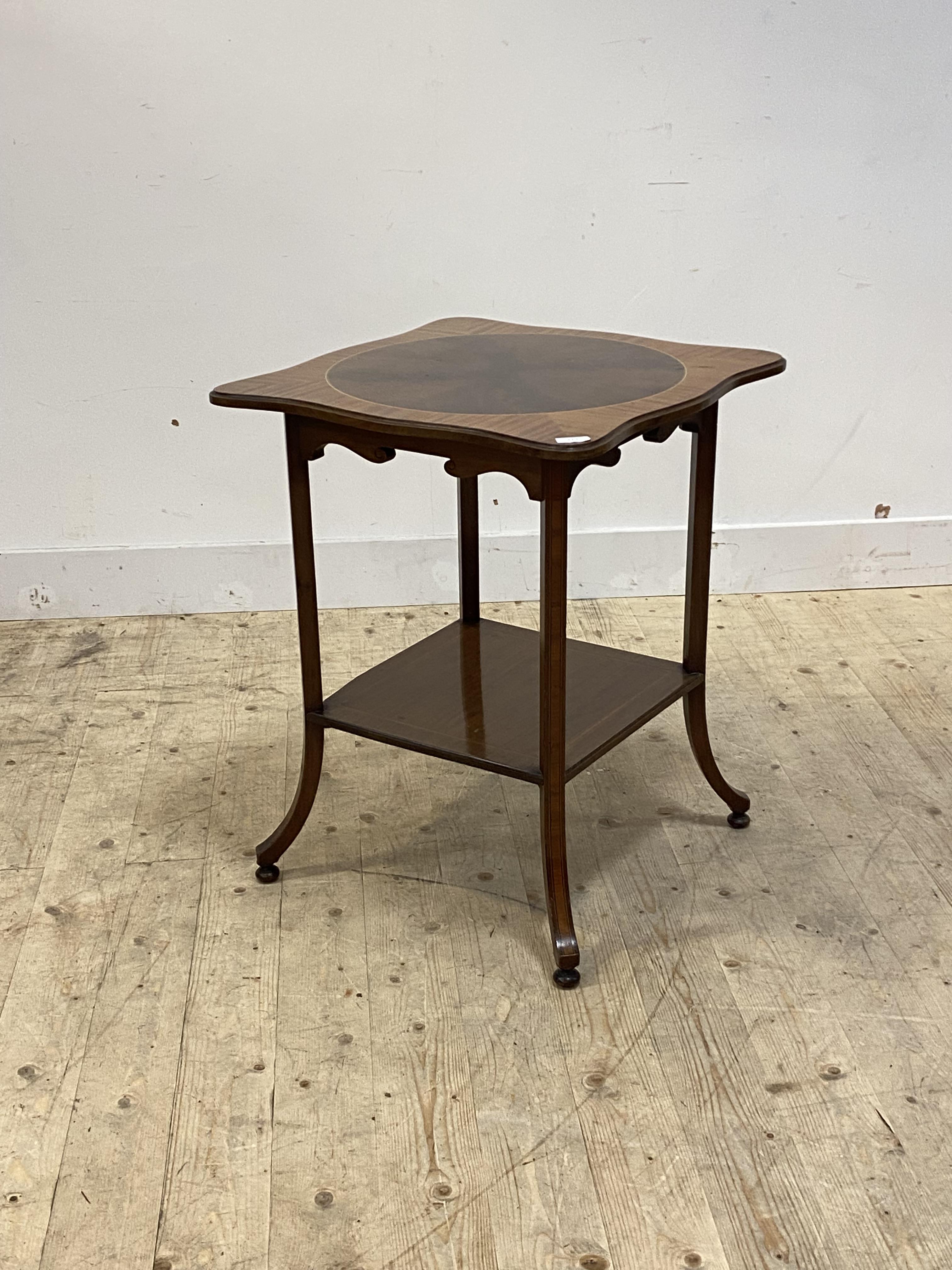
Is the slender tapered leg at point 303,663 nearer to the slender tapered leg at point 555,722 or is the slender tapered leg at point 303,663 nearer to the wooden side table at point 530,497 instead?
the wooden side table at point 530,497

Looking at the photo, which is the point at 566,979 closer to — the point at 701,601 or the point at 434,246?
the point at 701,601

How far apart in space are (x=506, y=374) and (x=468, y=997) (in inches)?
36.1

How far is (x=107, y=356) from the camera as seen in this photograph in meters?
2.99

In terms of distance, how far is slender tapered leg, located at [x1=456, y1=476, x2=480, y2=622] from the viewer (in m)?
2.23

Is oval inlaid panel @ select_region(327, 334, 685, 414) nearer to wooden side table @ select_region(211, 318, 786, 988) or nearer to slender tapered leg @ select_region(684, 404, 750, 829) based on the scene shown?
wooden side table @ select_region(211, 318, 786, 988)

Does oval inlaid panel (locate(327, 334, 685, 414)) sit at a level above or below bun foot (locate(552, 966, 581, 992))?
above

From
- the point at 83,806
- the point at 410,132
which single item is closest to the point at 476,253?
the point at 410,132

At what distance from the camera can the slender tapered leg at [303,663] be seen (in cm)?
191

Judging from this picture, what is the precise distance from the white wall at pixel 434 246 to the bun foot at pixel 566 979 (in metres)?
1.49

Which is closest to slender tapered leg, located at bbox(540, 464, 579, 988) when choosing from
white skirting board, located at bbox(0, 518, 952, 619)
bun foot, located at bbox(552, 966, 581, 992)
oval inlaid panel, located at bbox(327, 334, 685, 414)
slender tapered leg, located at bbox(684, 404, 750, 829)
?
bun foot, located at bbox(552, 966, 581, 992)

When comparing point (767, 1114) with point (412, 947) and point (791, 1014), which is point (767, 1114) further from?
point (412, 947)

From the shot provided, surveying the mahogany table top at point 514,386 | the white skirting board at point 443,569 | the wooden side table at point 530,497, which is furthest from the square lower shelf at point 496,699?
the white skirting board at point 443,569

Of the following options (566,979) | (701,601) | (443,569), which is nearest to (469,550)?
(701,601)

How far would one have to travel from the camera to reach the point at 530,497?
1706 mm
